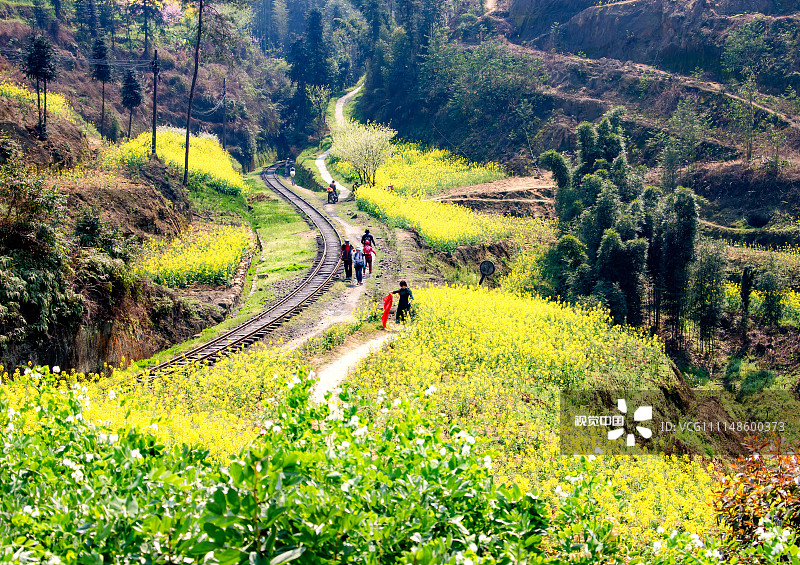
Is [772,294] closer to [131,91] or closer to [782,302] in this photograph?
[782,302]

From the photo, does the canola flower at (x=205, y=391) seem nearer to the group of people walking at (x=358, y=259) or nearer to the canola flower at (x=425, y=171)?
the group of people walking at (x=358, y=259)

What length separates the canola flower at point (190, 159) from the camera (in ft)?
116

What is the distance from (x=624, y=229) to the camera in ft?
86.5

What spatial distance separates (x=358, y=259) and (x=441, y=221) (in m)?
11.3

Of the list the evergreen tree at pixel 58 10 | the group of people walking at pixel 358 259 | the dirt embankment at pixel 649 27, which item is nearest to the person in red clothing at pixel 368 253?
the group of people walking at pixel 358 259

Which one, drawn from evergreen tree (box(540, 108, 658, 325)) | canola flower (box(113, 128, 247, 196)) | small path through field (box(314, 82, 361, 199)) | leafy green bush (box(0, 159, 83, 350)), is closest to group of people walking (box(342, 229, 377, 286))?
evergreen tree (box(540, 108, 658, 325))

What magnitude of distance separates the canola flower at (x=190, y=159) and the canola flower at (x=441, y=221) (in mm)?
9343

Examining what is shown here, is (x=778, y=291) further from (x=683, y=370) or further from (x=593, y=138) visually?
(x=593, y=138)

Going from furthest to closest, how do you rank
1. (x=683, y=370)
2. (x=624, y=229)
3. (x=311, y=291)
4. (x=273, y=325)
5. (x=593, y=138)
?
1. (x=593, y=138)
2. (x=624, y=229)
3. (x=683, y=370)
4. (x=311, y=291)
5. (x=273, y=325)

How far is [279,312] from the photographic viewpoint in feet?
64.8

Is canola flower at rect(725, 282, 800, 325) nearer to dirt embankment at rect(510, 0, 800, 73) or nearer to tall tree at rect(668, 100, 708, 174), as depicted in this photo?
tall tree at rect(668, 100, 708, 174)

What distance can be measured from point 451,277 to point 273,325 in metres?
11.1

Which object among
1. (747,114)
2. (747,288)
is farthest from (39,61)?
(747,114)

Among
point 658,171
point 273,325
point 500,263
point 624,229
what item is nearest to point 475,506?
point 273,325
